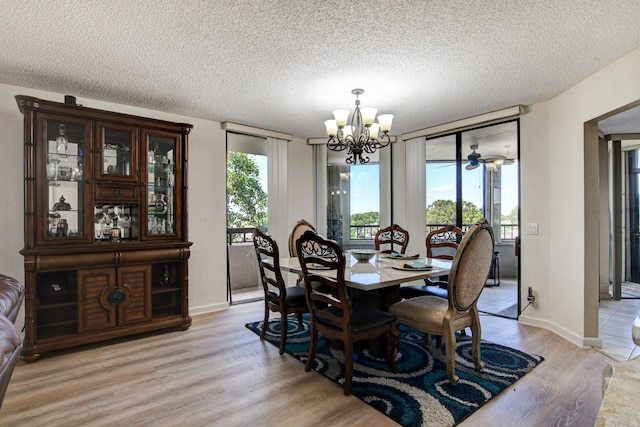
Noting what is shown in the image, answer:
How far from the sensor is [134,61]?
2463 millimetres

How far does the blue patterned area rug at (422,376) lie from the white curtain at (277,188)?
1819 mm

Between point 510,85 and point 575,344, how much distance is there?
8.05 feet

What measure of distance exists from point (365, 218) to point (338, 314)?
10.1 ft

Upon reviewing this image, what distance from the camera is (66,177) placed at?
2.89 meters

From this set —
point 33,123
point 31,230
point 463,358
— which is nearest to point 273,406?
point 463,358

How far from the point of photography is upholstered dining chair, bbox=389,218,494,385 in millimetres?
2164

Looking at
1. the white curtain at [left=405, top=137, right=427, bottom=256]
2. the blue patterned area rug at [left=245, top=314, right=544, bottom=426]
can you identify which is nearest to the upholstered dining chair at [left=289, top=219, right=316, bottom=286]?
the blue patterned area rug at [left=245, top=314, right=544, bottom=426]

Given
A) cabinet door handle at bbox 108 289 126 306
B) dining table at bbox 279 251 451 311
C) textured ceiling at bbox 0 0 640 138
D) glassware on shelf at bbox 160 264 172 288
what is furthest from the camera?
glassware on shelf at bbox 160 264 172 288

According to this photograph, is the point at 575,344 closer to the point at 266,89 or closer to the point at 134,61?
the point at 266,89

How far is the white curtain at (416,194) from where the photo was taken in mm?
4594

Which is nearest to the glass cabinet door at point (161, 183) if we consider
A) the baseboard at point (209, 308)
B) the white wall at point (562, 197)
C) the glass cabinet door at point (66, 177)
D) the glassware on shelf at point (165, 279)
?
the glassware on shelf at point (165, 279)

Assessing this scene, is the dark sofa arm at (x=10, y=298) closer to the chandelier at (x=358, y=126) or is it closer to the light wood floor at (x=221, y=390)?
the light wood floor at (x=221, y=390)

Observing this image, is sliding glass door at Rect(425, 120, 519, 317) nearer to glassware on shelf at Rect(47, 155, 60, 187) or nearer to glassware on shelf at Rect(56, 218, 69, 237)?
glassware on shelf at Rect(56, 218, 69, 237)

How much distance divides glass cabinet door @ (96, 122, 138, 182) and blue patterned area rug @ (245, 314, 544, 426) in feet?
7.05
